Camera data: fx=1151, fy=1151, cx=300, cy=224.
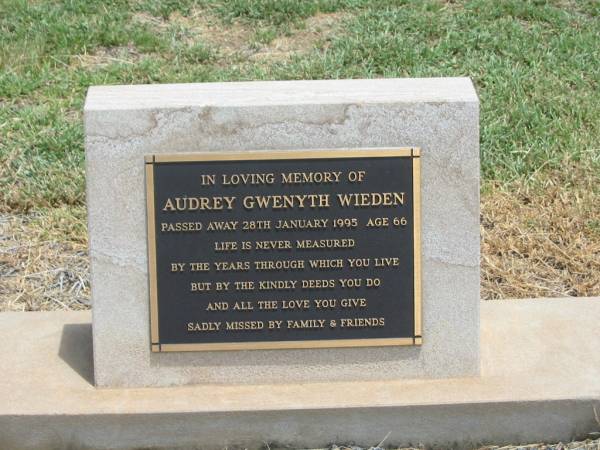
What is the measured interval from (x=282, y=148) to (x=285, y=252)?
1.27 ft

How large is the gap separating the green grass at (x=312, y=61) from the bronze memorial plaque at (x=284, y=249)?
2.19 metres

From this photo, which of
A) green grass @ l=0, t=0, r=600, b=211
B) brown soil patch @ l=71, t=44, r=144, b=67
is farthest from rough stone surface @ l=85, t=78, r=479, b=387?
brown soil patch @ l=71, t=44, r=144, b=67

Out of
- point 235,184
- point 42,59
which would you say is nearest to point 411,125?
point 235,184

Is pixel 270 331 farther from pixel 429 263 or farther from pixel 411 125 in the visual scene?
pixel 411 125

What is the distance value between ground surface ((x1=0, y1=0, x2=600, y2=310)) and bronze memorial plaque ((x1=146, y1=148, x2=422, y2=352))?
140cm

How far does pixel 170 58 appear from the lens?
7.56m

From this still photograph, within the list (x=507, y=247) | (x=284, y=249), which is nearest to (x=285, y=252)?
(x=284, y=249)

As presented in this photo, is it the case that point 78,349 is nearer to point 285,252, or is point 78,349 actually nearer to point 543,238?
point 285,252

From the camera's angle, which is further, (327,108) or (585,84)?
(585,84)

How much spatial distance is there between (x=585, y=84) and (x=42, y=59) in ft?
11.4

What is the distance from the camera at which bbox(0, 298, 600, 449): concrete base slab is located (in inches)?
159

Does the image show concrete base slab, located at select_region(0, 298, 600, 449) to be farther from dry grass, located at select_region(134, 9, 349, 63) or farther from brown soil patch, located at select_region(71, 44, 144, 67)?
dry grass, located at select_region(134, 9, 349, 63)

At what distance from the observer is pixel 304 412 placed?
13.3 ft

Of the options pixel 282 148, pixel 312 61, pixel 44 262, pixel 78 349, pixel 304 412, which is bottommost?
pixel 304 412
